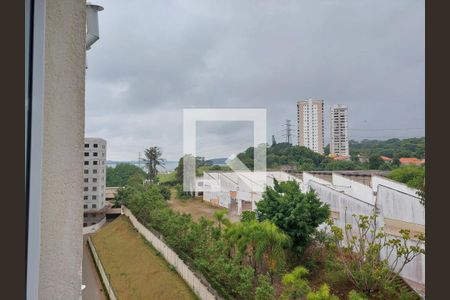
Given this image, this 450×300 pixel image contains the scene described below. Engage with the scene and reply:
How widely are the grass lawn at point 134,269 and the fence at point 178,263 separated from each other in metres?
0.05

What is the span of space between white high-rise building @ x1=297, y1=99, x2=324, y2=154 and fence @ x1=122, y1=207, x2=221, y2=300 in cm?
155

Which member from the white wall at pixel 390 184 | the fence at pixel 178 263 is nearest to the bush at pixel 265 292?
the fence at pixel 178 263

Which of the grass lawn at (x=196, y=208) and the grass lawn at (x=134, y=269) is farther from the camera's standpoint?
the grass lawn at (x=196, y=208)

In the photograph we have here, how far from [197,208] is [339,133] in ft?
5.70

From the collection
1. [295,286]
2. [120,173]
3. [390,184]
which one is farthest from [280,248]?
[120,173]

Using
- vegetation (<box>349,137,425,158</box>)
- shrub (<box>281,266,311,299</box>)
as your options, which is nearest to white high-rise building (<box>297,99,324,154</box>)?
vegetation (<box>349,137,425,158</box>)

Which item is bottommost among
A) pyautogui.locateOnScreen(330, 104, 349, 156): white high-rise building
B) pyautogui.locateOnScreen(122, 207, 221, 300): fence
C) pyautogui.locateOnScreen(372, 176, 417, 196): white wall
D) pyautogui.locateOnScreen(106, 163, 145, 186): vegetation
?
pyautogui.locateOnScreen(122, 207, 221, 300): fence

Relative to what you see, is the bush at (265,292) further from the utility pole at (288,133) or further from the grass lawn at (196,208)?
the utility pole at (288,133)

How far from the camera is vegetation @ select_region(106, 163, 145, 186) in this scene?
178 centimetres

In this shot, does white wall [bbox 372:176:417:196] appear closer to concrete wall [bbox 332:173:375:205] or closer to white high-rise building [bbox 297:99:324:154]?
concrete wall [bbox 332:173:375:205]

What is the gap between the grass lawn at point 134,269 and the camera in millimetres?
2576

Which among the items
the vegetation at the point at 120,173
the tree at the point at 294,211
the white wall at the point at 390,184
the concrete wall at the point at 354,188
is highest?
the vegetation at the point at 120,173

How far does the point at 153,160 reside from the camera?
2.54 m

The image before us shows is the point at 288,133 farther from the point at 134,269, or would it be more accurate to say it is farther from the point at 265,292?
the point at 134,269
